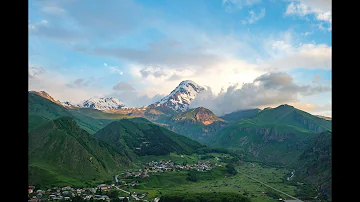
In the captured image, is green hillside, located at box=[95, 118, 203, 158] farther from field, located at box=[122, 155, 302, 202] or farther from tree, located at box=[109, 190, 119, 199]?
tree, located at box=[109, 190, 119, 199]

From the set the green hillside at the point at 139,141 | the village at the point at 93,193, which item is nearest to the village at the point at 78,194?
the village at the point at 93,193

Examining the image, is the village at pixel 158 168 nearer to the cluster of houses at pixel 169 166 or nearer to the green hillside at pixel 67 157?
the cluster of houses at pixel 169 166

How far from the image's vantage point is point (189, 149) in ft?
624

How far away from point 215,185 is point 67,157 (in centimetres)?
5433

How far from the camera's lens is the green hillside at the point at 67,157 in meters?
84.0

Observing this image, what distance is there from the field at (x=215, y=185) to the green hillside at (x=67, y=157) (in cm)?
1796

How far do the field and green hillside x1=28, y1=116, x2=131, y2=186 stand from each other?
17960 mm

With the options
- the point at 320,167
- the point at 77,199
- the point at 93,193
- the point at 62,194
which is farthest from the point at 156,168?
the point at 320,167

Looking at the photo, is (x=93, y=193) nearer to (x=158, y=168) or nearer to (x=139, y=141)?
(x=158, y=168)

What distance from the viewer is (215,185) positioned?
328 feet

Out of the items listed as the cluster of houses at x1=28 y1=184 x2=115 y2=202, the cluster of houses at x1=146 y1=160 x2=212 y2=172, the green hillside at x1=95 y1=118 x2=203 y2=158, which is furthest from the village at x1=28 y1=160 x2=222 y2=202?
the green hillside at x1=95 y1=118 x2=203 y2=158
